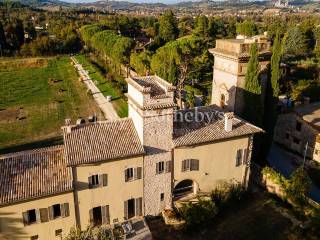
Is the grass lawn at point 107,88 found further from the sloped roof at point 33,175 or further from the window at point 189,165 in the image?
the sloped roof at point 33,175

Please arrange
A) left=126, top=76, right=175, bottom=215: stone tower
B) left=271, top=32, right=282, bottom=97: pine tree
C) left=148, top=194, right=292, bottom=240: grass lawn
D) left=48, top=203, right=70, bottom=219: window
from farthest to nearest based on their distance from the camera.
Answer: left=271, top=32, right=282, bottom=97: pine tree < left=148, top=194, right=292, bottom=240: grass lawn < left=126, top=76, right=175, bottom=215: stone tower < left=48, top=203, right=70, bottom=219: window

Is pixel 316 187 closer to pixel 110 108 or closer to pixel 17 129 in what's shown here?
pixel 110 108

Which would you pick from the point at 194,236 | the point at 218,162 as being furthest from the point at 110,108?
the point at 194,236

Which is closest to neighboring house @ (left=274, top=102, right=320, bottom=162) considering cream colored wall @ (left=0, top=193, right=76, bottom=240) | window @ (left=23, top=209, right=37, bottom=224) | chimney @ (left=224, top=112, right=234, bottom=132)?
chimney @ (left=224, top=112, right=234, bottom=132)

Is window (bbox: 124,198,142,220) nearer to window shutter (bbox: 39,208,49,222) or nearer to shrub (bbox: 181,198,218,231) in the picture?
shrub (bbox: 181,198,218,231)

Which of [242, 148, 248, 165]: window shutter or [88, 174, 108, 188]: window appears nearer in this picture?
[88, 174, 108, 188]: window

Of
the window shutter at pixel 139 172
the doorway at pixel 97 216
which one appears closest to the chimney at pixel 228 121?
the window shutter at pixel 139 172

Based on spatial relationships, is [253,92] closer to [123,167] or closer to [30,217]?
[123,167]
